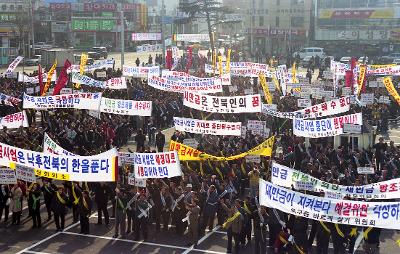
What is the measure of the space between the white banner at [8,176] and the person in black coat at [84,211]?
1.98 metres

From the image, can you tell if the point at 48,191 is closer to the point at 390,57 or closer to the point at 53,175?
the point at 53,175

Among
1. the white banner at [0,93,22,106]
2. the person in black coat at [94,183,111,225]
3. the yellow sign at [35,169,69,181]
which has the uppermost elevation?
the white banner at [0,93,22,106]

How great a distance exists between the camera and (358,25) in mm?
71188

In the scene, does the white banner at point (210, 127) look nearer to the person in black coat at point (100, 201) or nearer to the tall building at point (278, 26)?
the person in black coat at point (100, 201)

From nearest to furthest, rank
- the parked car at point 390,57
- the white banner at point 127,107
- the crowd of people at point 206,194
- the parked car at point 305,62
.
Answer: the crowd of people at point 206,194 → the white banner at point 127,107 → the parked car at point 390,57 → the parked car at point 305,62

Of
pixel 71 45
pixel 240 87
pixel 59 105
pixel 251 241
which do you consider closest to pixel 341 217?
pixel 251 241

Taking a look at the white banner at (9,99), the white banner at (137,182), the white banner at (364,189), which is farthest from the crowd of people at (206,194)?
the white banner at (9,99)

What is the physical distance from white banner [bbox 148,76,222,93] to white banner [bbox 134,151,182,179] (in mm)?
12792

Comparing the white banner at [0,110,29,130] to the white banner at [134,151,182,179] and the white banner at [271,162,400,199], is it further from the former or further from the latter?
the white banner at [271,162,400,199]

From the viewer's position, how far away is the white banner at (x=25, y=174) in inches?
628

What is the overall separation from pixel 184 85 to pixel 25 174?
13.4 m

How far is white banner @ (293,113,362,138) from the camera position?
19734 mm

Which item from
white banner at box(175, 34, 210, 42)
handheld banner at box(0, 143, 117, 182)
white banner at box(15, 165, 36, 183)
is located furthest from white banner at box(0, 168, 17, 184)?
white banner at box(175, 34, 210, 42)

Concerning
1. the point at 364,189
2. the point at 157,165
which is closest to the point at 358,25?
the point at 364,189
